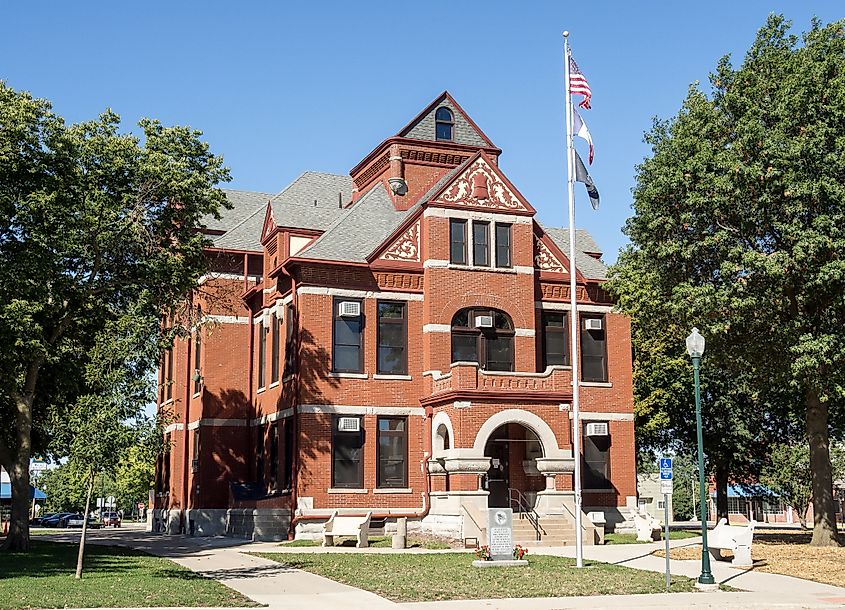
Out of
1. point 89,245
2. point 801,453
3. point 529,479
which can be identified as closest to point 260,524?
point 529,479

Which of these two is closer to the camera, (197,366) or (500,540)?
(500,540)

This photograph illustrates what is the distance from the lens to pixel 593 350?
36.6m

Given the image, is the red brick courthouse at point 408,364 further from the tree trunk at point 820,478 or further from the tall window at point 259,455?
the tree trunk at point 820,478

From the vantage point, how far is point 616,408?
36375 mm

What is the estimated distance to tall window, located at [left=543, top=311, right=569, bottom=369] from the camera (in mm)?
35969

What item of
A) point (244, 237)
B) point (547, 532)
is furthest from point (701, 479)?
point (244, 237)

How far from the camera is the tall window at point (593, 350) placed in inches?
1431

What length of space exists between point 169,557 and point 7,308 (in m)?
7.80

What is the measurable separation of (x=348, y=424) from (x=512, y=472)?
6.14 m

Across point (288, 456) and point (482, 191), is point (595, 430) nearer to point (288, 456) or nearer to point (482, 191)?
point (482, 191)

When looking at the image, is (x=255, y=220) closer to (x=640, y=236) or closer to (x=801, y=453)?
(x=640, y=236)

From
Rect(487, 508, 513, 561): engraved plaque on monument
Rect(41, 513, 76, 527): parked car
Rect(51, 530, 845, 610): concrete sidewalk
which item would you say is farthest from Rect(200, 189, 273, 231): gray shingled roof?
Rect(41, 513, 76, 527): parked car

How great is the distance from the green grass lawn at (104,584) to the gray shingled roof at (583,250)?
18.6m

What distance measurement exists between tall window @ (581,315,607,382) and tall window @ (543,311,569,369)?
710 mm
